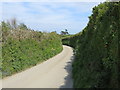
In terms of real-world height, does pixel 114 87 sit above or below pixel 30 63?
below

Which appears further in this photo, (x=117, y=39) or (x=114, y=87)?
(x=117, y=39)

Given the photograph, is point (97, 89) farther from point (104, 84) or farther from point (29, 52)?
point (29, 52)

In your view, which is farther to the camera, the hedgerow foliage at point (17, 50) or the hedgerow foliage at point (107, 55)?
the hedgerow foliage at point (17, 50)

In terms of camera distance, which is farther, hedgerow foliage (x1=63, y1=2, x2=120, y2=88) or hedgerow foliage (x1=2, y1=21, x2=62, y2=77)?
hedgerow foliage (x1=2, y1=21, x2=62, y2=77)

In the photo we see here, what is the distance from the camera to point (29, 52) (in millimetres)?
16828

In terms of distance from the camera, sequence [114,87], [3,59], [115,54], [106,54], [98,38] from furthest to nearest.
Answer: [3,59]
[98,38]
[106,54]
[115,54]
[114,87]

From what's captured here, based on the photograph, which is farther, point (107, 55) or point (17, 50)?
point (17, 50)

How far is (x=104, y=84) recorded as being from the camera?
275 inches

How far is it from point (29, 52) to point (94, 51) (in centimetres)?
816

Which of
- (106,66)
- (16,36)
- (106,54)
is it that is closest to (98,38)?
(106,54)

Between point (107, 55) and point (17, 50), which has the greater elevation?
point (17, 50)

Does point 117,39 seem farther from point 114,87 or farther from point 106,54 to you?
point 114,87

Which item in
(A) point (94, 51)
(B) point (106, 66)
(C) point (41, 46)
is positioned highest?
(C) point (41, 46)

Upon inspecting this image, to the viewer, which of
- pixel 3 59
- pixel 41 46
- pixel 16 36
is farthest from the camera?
pixel 41 46
